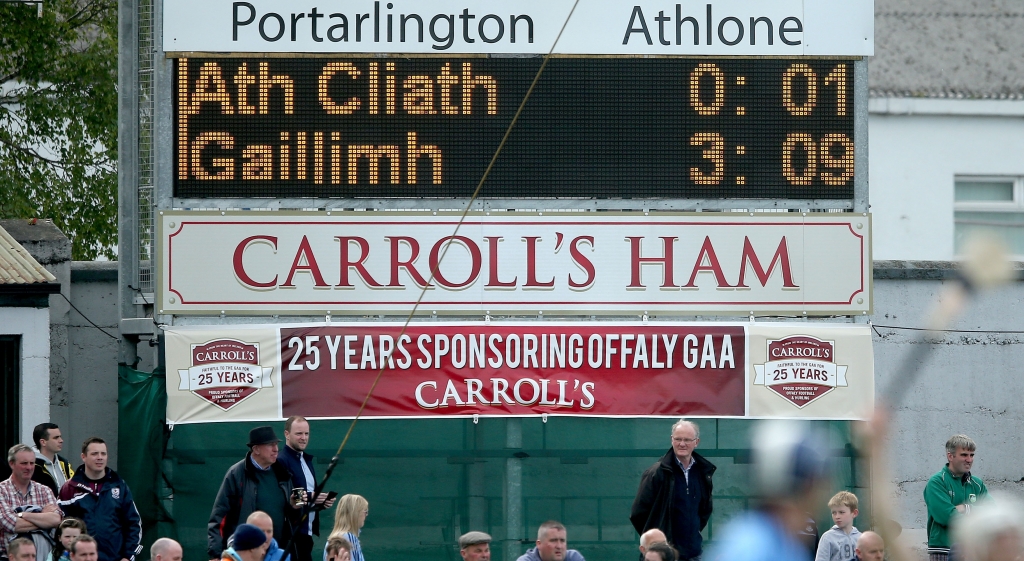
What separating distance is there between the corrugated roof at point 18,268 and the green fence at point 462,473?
1.08m

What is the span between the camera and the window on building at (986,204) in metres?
26.3

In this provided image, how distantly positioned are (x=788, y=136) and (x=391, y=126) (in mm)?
2971

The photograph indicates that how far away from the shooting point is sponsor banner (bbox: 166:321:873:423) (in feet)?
35.3

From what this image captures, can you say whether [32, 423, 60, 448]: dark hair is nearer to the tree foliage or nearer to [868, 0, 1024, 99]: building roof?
the tree foliage

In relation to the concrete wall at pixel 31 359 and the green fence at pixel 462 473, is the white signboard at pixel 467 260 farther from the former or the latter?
the concrete wall at pixel 31 359

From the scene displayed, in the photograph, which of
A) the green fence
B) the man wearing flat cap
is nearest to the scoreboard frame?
the green fence

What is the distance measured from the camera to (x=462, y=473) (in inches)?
435

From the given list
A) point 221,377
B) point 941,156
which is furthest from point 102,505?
point 941,156

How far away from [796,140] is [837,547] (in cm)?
312

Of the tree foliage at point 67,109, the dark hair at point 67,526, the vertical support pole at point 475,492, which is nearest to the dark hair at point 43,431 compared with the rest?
the dark hair at point 67,526

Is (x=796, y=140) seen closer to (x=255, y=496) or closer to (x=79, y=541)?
(x=255, y=496)

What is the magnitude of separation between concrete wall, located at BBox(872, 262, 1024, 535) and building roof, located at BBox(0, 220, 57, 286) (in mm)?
7081

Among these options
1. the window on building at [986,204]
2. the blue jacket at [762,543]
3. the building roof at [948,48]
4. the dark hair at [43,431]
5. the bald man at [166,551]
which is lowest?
the bald man at [166,551]

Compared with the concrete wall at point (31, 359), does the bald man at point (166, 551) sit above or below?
below
